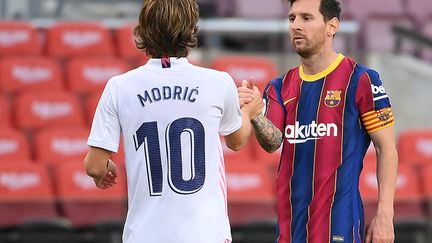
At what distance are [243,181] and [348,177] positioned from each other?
395 cm

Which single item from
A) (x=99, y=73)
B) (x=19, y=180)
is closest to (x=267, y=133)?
(x=19, y=180)

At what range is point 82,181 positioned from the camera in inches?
350

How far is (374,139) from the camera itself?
5004 mm

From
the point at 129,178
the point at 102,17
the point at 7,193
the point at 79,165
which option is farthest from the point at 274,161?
the point at 129,178

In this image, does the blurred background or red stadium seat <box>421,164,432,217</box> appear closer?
the blurred background

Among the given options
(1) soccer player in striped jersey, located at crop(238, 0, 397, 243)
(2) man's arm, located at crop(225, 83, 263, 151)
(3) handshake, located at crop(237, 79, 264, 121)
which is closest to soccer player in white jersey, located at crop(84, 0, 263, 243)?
(2) man's arm, located at crop(225, 83, 263, 151)

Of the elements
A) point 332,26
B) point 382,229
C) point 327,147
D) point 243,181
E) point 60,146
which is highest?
point 332,26

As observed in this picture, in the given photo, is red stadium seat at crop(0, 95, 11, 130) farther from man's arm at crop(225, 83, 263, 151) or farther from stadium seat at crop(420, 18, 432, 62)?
man's arm at crop(225, 83, 263, 151)

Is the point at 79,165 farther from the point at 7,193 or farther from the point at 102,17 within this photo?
the point at 102,17

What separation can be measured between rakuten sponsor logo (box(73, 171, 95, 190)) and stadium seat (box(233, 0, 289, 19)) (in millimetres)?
3340

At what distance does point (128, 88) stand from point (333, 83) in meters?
1.19

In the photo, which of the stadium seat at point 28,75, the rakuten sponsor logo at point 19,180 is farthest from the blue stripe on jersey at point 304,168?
the stadium seat at point 28,75

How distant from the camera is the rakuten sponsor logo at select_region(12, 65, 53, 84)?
10.2 m

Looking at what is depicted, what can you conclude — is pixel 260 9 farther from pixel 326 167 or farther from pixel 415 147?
pixel 326 167
